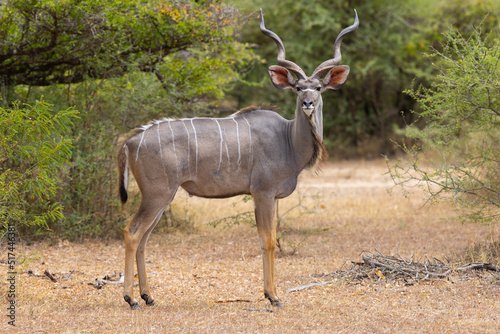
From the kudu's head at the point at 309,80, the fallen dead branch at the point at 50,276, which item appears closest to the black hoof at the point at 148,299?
the fallen dead branch at the point at 50,276

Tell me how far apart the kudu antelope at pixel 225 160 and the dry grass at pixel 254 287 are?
0.45 meters

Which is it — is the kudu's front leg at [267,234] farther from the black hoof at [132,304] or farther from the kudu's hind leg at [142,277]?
the black hoof at [132,304]

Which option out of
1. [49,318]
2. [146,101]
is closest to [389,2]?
[146,101]

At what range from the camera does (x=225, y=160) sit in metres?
5.08

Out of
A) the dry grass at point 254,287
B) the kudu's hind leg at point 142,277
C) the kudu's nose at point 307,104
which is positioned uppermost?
the kudu's nose at point 307,104

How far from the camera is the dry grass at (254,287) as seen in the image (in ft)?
14.7

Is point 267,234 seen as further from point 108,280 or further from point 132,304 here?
point 108,280

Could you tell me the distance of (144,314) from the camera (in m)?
4.73

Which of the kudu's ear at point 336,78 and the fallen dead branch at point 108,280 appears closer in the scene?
the kudu's ear at point 336,78

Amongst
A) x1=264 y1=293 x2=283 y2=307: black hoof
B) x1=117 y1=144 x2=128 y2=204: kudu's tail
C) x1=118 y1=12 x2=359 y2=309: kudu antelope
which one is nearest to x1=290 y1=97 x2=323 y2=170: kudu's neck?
x1=118 y1=12 x2=359 y2=309: kudu antelope

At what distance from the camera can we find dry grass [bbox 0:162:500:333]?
4473 mm

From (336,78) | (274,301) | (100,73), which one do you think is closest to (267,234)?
(274,301)

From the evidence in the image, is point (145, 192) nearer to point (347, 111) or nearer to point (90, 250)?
point (90, 250)

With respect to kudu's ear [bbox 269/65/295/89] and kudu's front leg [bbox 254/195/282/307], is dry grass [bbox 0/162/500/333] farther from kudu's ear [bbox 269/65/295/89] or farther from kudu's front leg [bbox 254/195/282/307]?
kudu's ear [bbox 269/65/295/89]
